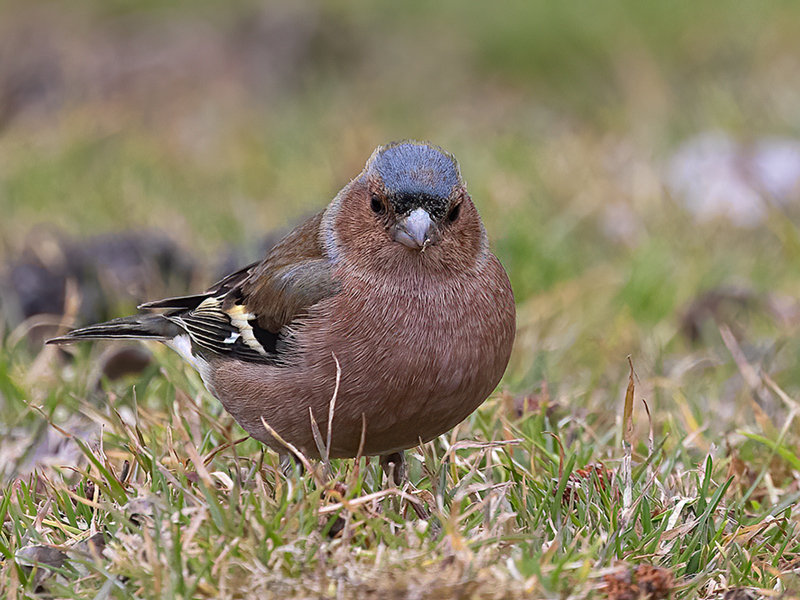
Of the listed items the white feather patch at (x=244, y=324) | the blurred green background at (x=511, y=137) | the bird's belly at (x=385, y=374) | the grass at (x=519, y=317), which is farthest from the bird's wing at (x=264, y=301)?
the blurred green background at (x=511, y=137)

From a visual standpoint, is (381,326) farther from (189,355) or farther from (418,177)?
(189,355)

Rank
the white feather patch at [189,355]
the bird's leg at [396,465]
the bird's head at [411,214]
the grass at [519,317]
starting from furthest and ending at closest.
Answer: the white feather patch at [189,355] < the bird's leg at [396,465] < the bird's head at [411,214] < the grass at [519,317]

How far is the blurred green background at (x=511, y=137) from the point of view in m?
5.91

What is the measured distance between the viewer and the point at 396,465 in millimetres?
3785

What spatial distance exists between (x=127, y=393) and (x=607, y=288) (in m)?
2.74

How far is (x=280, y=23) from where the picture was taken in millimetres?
11664

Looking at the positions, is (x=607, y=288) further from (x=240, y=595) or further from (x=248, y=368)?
(x=240, y=595)

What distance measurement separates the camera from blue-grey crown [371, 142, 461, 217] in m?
3.51

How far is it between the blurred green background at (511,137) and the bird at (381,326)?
134cm

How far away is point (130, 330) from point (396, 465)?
Answer: 1.21 meters

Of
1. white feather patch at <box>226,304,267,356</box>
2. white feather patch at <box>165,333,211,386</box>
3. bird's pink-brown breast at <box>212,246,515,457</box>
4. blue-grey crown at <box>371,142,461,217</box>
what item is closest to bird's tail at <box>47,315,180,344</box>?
white feather patch at <box>165,333,211,386</box>

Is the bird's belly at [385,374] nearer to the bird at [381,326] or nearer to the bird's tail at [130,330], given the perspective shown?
the bird at [381,326]

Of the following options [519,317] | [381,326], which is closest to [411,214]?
[381,326]

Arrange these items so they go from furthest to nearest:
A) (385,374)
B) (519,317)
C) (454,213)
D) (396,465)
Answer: (519,317), (396,465), (454,213), (385,374)
